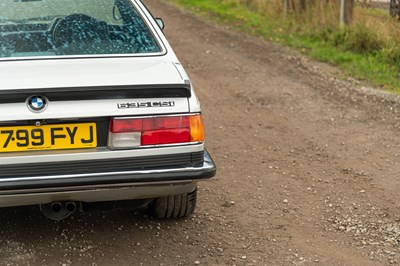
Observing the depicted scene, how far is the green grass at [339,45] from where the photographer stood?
922cm

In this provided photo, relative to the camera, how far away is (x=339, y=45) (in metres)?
10.7

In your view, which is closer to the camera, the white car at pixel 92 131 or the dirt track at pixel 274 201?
the white car at pixel 92 131

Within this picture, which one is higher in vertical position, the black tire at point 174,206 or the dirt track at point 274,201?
the black tire at point 174,206

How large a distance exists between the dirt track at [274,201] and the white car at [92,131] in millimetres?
413

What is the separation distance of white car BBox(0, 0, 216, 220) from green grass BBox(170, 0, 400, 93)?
5042mm

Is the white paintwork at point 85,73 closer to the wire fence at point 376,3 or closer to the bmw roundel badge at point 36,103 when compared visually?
the bmw roundel badge at point 36,103

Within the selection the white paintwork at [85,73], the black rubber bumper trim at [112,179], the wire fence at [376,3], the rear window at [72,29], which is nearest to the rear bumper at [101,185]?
the black rubber bumper trim at [112,179]

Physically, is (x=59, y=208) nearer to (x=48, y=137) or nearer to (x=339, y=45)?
(x=48, y=137)

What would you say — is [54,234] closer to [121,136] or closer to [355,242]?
[121,136]

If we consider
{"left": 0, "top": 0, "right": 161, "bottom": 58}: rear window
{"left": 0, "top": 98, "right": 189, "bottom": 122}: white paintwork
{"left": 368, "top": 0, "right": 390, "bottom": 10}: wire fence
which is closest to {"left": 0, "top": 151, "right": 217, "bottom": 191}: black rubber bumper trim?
{"left": 0, "top": 98, "right": 189, "bottom": 122}: white paintwork

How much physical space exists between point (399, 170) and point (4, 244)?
10.5 ft

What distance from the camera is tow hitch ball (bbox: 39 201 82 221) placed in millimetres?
4113

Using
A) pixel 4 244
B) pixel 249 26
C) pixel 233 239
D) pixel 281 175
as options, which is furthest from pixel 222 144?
pixel 249 26

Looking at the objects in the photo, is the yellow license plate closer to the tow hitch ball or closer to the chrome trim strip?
the chrome trim strip
